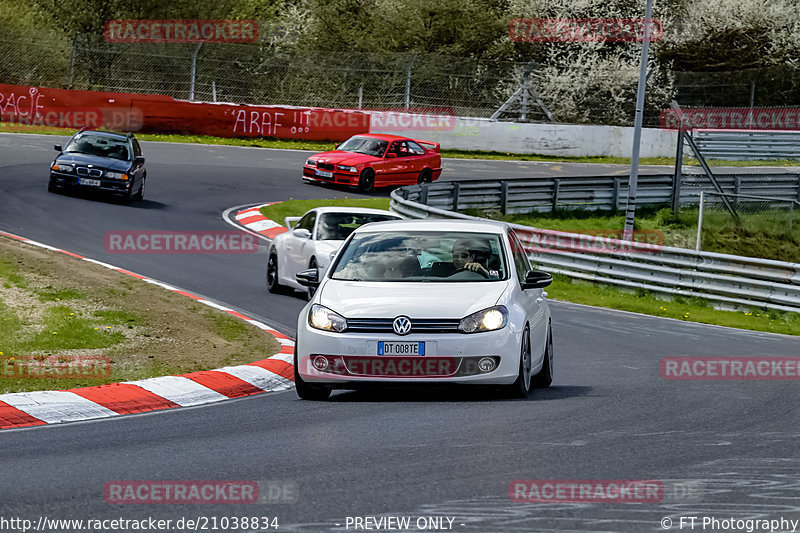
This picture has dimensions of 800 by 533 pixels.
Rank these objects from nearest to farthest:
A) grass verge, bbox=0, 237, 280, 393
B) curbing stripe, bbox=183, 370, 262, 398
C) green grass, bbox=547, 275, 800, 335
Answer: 1. curbing stripe, bbox=183, 370, 262, 398
2. grass verge, bbox=0, 237, 280, 393
3. green grass, bbox=547, 275, 800, 335

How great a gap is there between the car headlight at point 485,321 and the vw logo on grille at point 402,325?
406 millimetres

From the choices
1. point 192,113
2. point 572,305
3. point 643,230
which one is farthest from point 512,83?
point 572,305

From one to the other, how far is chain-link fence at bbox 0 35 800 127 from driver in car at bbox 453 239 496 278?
35030 mm

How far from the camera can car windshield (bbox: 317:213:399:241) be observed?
1862 centimetres

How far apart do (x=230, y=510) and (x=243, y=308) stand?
11255 mm

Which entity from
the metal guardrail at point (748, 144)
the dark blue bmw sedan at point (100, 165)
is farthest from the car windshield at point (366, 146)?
the metal guardrail at point (748, 144)

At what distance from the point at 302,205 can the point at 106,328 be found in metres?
17.6

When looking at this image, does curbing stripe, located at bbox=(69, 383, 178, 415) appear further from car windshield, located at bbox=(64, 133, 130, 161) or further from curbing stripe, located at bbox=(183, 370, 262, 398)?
car windshield, located at bbox=(64, 133, 130, 161)

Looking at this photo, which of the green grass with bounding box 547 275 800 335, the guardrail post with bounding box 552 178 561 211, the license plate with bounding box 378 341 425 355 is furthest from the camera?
the guardrail post with bounding box 552 178 561 211

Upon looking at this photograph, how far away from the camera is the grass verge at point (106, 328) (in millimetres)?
11680

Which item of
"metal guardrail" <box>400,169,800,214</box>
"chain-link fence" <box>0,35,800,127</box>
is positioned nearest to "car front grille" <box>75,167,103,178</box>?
"metal guardrail" <box>400,169,800,214</box>

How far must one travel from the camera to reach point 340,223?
61.8 feet

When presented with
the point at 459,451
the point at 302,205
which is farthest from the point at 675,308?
the point at 459,451

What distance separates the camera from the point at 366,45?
5531cm
